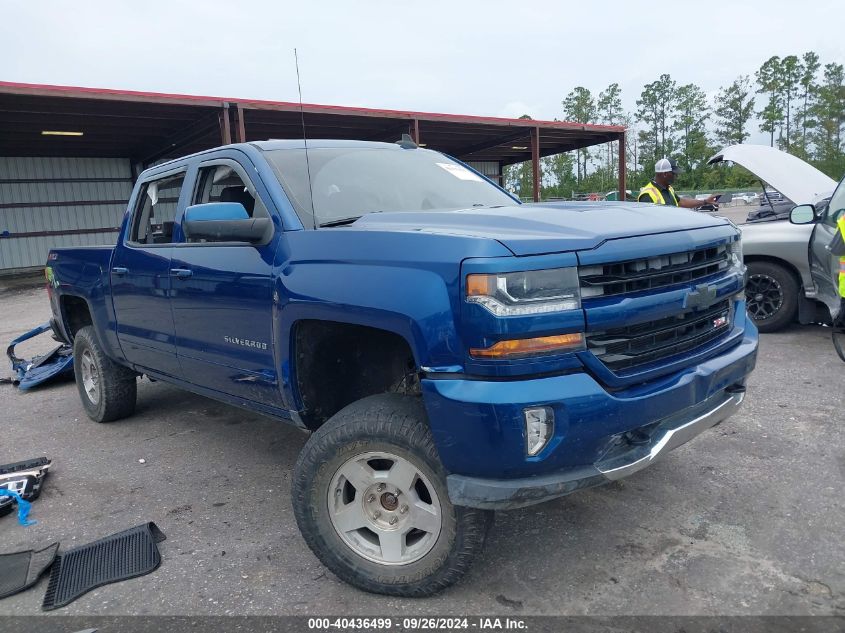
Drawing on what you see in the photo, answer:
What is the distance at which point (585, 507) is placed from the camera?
3244 millimetres

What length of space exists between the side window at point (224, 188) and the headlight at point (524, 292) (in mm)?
1569

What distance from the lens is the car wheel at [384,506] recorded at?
2.37m

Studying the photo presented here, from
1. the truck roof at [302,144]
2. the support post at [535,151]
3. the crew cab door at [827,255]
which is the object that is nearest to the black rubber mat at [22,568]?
the truck roof at [302,144]

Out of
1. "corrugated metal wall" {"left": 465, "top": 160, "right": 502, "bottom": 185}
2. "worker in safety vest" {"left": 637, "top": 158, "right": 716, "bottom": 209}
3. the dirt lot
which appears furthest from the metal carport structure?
the dirt lot

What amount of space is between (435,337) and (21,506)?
2.76m

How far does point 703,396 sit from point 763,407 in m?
2.37

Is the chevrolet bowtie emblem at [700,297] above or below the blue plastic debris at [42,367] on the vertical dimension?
above

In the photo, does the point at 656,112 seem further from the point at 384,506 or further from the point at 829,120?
the point at 384,506

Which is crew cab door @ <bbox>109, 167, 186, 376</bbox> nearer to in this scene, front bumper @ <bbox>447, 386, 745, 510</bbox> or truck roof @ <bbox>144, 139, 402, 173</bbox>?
truck roof @ <bbox>144, 139, 402, 173</bbox>

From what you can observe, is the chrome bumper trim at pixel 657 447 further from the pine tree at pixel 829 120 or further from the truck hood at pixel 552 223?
the pine tree at pixel 829 120

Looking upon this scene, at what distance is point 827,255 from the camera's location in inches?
212

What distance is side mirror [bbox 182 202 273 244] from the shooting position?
2904mm

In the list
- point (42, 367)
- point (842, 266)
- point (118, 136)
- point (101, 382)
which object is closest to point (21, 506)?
point (101, 382)

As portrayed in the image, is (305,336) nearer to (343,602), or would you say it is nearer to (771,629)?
(343,602)
